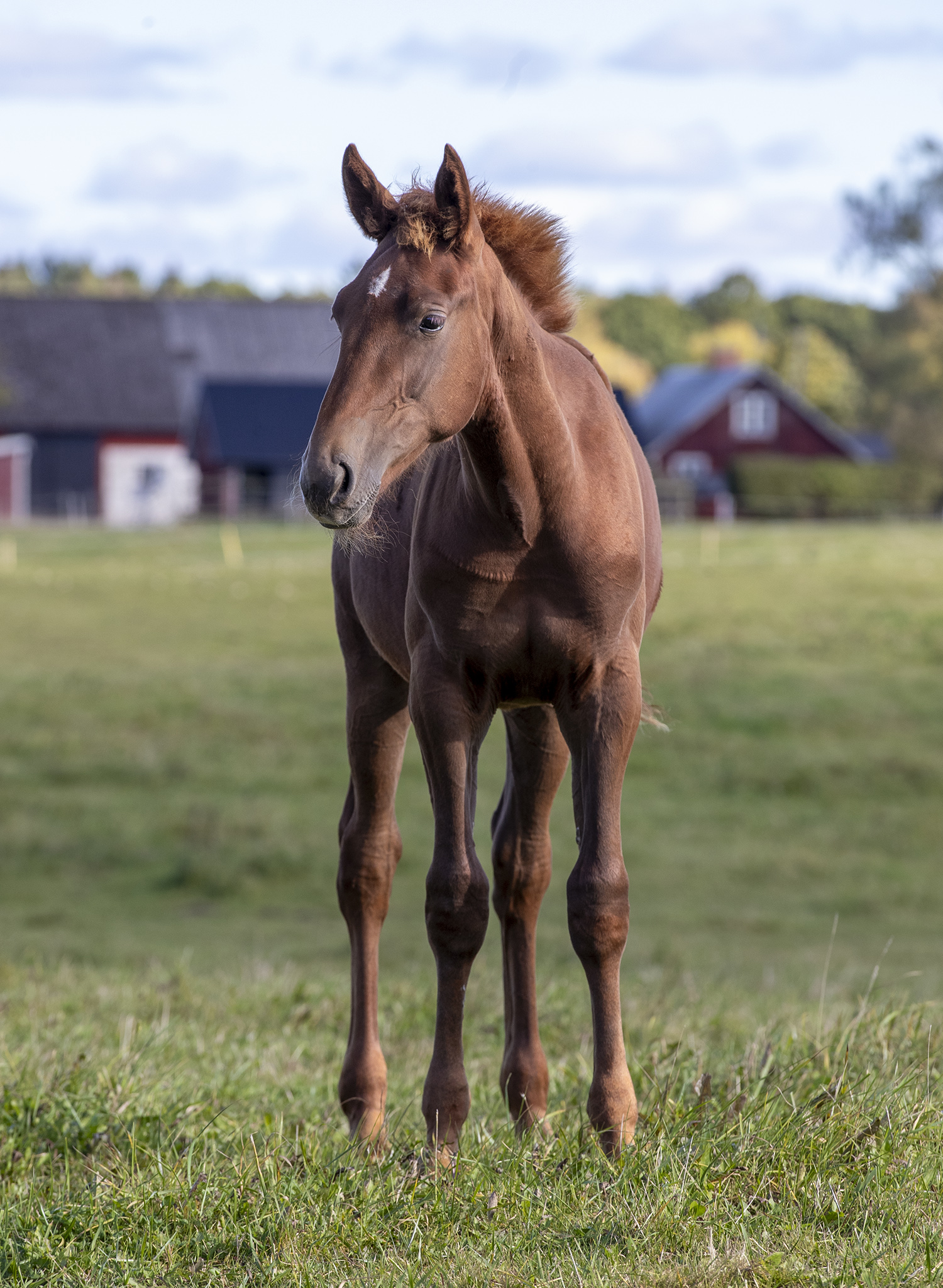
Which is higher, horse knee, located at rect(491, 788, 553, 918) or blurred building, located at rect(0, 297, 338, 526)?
blurred building, located at rect(0, 297, 338, 526)

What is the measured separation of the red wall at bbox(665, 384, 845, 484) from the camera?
64.8m

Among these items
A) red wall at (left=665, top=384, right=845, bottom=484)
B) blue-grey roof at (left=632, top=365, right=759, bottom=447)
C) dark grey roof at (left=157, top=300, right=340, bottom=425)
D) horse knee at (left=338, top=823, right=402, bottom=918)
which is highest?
dark grey roof at (left=157, top=300, right=340, bottom=425)

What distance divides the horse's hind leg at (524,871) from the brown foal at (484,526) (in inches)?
6.2

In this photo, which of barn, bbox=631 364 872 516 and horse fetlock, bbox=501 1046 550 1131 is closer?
horse fetlock, bbox=501 1046 550 1131

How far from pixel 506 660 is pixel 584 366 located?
1.03 meters

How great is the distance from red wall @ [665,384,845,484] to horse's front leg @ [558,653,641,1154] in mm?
61730

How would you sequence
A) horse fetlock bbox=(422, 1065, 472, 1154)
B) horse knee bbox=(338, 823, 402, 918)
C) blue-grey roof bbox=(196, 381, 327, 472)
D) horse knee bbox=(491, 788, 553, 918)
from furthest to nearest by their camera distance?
blue-grey roof bbox=(196, 381, 327, 472) < horse knee bbox=(338, 823, 402, 918) < horse knee bbox=(491, 788, 553, 918) < horse fetlock bbox=(422, 1065, 472, 1154)

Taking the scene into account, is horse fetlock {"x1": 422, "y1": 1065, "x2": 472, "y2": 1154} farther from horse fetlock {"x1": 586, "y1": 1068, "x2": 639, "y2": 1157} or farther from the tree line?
the tree line

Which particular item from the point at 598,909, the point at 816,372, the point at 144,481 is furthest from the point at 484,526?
the point at 816,372

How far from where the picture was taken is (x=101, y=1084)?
4988 mm

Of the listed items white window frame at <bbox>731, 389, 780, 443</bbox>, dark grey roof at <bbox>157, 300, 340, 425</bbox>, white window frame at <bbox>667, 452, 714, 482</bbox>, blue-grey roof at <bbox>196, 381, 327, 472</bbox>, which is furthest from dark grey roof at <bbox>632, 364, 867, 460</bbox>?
dark grey roof at <bbox>157, 300, 340, 425</bbox>

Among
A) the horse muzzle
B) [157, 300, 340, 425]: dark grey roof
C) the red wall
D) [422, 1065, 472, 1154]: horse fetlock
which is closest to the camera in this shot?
the horse muzzle

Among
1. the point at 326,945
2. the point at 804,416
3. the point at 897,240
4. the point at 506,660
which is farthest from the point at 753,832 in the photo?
the point at 897,240

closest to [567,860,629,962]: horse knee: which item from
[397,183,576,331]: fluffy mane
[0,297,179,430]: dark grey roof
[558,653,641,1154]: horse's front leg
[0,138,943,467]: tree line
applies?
[558,653,641,1154]: horse's front leg
